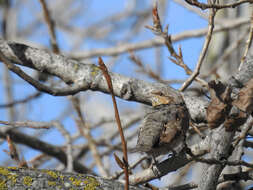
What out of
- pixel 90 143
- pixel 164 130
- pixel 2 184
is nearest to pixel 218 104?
pixel 164 130

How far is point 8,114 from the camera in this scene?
7703mm

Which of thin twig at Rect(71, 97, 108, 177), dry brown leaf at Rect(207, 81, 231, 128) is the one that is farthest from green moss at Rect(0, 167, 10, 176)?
thin twig at Rect(71, 97, 108, 177)

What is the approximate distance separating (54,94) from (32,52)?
494 mm

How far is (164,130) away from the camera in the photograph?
5.52ft

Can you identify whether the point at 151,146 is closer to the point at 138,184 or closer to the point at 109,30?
the point at 138,184

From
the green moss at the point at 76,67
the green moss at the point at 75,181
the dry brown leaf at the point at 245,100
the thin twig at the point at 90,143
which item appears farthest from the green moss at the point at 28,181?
the thin twig at the point at 90,143

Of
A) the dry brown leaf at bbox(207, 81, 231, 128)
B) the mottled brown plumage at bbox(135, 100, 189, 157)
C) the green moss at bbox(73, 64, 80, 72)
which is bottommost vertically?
the mottled brown plumage at bbox(135, 100, 189, 157)

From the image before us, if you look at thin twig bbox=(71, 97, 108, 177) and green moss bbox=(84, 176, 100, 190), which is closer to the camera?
green moss bbox=(84, 176, 100, 190)

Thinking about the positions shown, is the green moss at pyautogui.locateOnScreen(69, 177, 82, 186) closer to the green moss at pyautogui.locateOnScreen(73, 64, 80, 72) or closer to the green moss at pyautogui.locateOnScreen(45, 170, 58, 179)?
the green moss at pyautogui.locateOnScreen(45, 170, 58, 179)

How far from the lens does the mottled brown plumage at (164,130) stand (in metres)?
1.65

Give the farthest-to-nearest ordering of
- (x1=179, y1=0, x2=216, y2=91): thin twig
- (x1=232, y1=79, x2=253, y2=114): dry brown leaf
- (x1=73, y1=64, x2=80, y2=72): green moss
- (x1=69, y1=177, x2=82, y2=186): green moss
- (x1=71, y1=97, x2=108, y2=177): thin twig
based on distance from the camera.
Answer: (x1=71, y1=97, x2=108, y2=177): thin twig, (x1=73, y1=64, x2=80, y2=72): green moss, (x1=179, y1=0, x2=216, y2=91): thin twig, (x1=69, y1=177, x2=82, y2=186): green moss, (x1=232, y1=79, x2=253, y2=114): dry brown leaf

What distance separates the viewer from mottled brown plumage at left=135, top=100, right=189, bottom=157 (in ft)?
5.42

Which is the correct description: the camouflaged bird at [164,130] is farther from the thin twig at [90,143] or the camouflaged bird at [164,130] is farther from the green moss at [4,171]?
the thin twig at [90,143]

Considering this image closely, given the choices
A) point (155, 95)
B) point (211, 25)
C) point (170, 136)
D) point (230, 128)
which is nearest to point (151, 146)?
point (170, 136)
